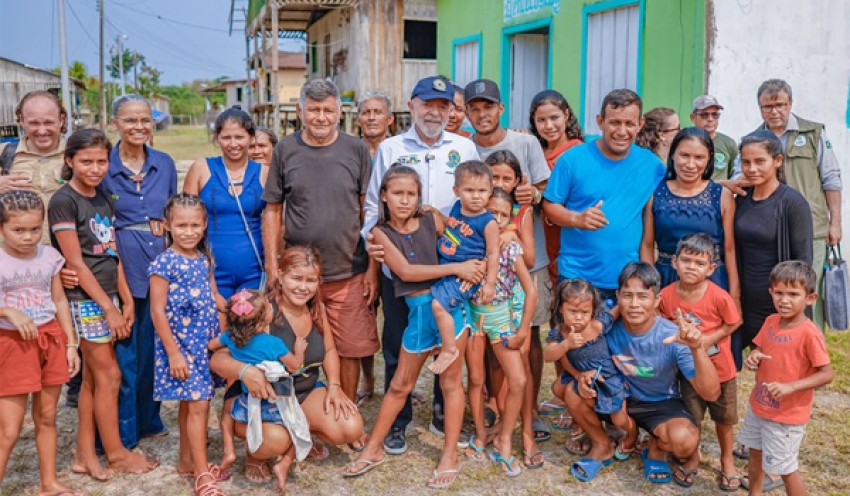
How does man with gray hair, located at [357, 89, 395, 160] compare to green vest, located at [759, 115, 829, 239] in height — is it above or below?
above

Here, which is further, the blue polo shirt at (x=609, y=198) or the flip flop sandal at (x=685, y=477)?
the blue polo shirt at (x=609, y=198)

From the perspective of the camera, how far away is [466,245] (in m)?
3.64

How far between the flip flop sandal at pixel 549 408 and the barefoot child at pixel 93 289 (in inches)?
89.9

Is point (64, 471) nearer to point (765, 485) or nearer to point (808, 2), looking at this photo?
point (765, 485)

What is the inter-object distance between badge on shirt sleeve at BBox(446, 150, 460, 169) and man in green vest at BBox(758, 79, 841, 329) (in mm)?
2467

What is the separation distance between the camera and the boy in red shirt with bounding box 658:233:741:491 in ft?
11.5

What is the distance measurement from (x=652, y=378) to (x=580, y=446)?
629 millimetres

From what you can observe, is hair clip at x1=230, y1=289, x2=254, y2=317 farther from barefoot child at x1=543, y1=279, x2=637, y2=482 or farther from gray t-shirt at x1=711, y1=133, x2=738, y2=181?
gray t-shirt at x1=711, y1=133, x2=738, y2=181

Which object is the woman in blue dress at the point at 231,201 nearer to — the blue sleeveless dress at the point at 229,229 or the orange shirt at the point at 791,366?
the blue sleeveless dress at the point at 229,229

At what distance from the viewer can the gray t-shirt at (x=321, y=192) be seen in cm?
388

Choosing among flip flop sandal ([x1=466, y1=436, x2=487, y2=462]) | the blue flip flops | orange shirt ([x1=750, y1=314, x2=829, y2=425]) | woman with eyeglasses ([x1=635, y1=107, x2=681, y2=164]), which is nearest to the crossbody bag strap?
flip flop sandal ([x1=466, y1=436, x2=487, y2=462])

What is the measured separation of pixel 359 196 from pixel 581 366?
4.88ft

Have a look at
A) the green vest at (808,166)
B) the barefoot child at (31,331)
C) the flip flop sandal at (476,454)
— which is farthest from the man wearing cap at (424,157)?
the green vest at (808,166)

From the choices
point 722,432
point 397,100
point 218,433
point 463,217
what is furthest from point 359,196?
point 397,100
